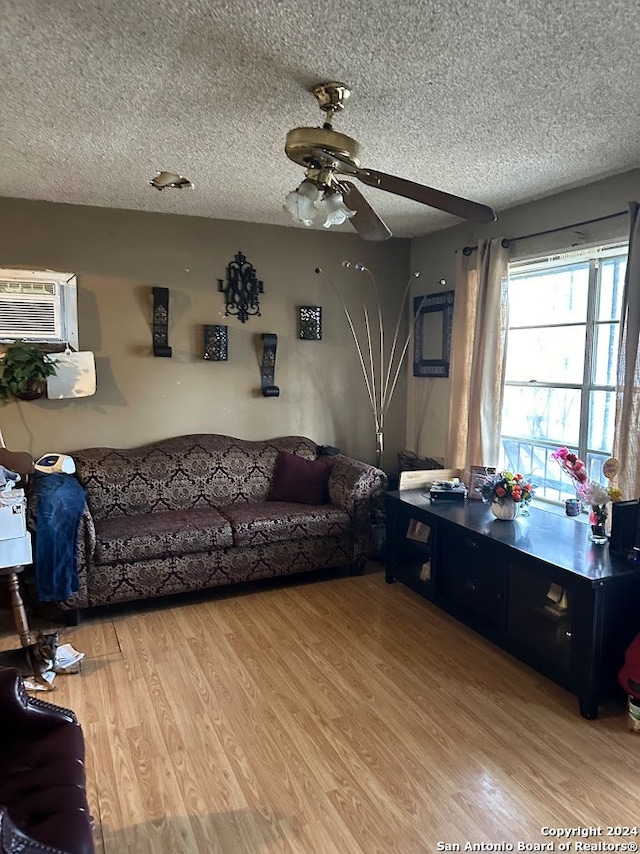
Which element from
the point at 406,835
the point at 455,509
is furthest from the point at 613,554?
the point at 406,835

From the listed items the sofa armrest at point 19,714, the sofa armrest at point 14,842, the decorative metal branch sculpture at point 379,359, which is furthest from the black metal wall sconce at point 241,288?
the sofa armrest at point 14,842

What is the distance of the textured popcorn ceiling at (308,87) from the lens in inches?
66.2

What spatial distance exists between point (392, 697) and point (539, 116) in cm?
251

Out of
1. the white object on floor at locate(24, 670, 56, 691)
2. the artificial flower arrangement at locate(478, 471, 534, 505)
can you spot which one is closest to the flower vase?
the artificial flower arrangement at locate(478, 471, 534, 505)

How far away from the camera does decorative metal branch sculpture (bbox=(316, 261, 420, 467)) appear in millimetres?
4770

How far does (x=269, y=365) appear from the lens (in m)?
4.42

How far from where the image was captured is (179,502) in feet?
12.8

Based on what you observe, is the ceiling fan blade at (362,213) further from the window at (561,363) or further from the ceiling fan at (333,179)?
the window at (561,363)

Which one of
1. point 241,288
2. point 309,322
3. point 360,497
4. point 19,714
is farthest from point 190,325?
point 19,714

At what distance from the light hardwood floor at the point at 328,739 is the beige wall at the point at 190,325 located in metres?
1.43

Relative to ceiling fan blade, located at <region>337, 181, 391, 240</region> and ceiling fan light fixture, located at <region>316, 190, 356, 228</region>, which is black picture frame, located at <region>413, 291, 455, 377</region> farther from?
ceiling fan light fixture, located at <region>316, 190, 356, 228</region>

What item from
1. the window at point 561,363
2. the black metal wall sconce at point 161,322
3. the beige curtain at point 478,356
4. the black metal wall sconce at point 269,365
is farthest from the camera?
the black metal wall sconce at point 269,365

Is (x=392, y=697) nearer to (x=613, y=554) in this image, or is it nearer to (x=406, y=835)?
(x=406, y=835)

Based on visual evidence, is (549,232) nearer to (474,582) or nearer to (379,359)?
(379,359)
